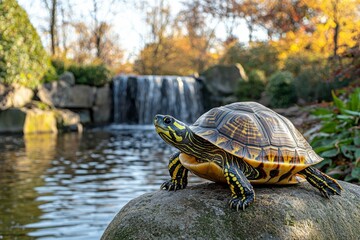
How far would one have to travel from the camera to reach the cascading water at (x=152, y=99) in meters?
24.3

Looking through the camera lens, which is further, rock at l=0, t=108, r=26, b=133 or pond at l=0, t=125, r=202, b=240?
rock at l=0, t=108, r=26, b=133

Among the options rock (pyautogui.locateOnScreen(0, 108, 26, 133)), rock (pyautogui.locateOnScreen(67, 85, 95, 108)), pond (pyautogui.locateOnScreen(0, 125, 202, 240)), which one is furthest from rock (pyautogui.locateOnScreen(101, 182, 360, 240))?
rock (pyautogui.locateOnScreen(67, 85, 95, 108))

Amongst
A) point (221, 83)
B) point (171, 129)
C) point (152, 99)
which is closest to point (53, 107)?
point (152, 99)

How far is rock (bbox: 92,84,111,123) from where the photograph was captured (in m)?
23.7

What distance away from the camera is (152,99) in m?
24.5

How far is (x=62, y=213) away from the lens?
6445mm

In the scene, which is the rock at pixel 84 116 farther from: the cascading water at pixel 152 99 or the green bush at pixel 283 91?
the green bush at pixel 283 91

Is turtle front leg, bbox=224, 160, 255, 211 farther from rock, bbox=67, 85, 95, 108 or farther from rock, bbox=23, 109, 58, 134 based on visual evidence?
rock, bbox=67, 85, 95, 108

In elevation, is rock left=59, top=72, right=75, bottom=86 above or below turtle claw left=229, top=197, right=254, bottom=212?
above

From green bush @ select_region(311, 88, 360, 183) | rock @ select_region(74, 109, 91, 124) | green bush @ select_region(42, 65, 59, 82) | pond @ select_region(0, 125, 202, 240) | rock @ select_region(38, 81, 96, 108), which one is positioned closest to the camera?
green bush @ select_region(311, 88, 360, 183)

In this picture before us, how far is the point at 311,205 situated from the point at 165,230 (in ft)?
3.58

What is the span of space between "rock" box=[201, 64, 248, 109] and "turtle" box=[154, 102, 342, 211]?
20.9m

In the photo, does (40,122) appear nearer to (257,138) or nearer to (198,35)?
(257,138)

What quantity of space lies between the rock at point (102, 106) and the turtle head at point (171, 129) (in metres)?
20.9
